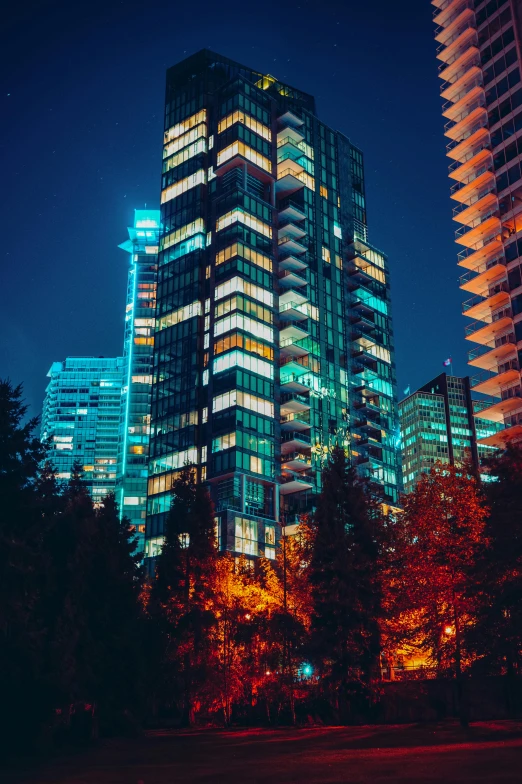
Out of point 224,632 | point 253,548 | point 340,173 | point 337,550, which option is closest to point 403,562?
point 337,550

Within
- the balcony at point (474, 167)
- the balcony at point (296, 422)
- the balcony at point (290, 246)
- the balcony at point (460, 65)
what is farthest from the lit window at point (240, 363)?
the balcony at point (460, 65)

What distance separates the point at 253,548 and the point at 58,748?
3016 inches

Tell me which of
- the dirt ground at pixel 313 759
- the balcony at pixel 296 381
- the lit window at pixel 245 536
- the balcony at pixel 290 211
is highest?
the balcony at pixel 290 211

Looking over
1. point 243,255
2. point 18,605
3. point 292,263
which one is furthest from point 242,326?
point 18,605

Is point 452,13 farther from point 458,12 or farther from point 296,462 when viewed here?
point 296,462

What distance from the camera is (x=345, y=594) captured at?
47.4m

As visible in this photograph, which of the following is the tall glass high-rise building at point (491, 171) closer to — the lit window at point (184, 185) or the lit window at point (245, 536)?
the lit window at point (245, 536)

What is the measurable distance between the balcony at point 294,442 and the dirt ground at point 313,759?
82.2 metres

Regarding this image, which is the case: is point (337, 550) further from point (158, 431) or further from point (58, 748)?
point (158, 431)

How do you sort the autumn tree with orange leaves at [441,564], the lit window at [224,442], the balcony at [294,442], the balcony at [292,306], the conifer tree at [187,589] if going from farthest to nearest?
the balcony at [292,306] → the balcony at [294,442] → the lit window at [224,442] → the conifer tree at [187,589] → the autumn tree with orange leaves at [441,564]

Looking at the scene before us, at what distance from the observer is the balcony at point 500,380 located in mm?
Answer: 86000

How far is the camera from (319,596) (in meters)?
48.2

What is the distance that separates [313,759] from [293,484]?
3714 inches

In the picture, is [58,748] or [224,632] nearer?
[58,748]
